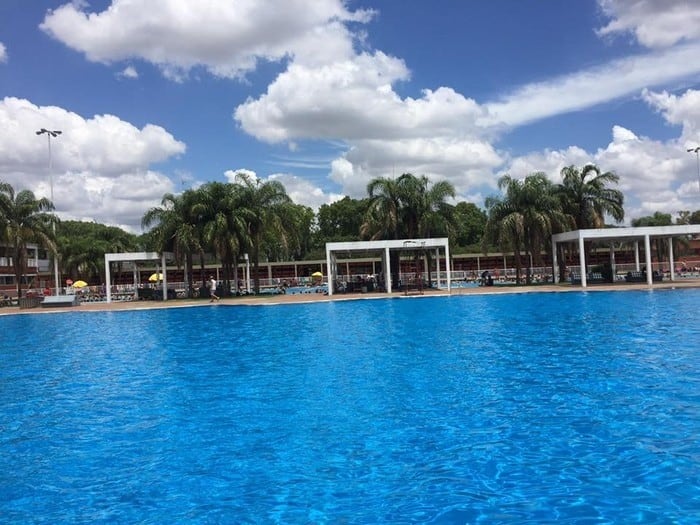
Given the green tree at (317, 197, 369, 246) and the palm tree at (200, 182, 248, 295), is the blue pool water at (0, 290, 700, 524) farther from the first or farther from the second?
the green tree at (317, 197, 369, 246)

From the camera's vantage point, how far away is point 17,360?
15.0 m

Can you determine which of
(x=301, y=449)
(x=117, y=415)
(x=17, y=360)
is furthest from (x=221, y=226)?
(x=301, y=449)

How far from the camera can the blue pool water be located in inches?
222

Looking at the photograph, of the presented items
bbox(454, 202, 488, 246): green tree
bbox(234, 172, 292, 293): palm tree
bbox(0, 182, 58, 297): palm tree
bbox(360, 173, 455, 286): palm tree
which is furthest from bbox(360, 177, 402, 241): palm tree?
bbox(454, 202, 488, 246): green tree

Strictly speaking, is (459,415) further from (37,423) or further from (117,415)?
(37,423)

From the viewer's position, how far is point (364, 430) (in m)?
7.79

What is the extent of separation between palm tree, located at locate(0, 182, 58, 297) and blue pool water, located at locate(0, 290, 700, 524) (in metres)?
25.2

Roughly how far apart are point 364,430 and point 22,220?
123 feet

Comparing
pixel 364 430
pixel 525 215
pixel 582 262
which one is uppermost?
pixel 525 215

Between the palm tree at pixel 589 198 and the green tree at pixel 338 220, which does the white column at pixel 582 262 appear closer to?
the palm tree at pixel 589 198

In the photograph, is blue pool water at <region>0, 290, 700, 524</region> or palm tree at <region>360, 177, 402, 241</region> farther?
palm tree at <region>360, 177, 402, 241</region>

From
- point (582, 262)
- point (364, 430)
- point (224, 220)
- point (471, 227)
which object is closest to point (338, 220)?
point (471, 227)

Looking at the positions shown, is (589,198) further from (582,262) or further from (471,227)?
(471,227)

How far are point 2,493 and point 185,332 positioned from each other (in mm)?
13900
